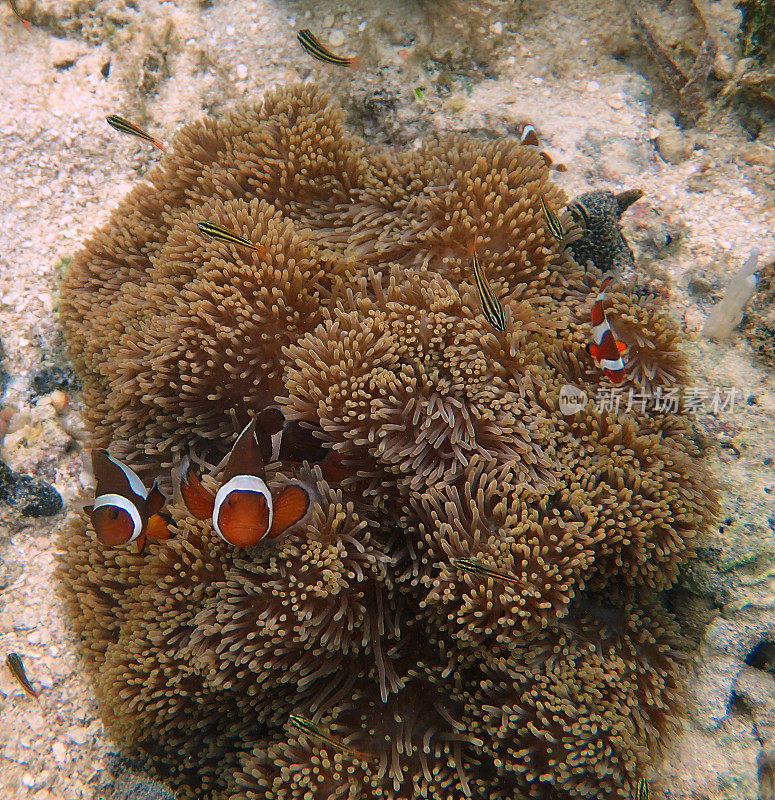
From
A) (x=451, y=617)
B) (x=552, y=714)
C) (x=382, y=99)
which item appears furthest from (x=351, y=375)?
(x=382, y=99)

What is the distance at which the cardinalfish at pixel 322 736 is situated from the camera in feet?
6.86

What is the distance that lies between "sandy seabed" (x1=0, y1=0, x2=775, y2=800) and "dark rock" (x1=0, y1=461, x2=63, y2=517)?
Answer: 0.18 ft

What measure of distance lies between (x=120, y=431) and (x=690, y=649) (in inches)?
111

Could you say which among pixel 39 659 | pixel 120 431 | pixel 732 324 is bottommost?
pixel 39 659

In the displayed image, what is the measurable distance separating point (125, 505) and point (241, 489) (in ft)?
1.99

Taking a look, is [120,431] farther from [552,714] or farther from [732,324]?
[732,324]

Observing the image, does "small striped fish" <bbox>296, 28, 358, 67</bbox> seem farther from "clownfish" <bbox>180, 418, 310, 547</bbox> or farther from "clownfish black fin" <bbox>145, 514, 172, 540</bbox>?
"clownfish black fin" <bbox>145, 514, 172, 540</bbox>

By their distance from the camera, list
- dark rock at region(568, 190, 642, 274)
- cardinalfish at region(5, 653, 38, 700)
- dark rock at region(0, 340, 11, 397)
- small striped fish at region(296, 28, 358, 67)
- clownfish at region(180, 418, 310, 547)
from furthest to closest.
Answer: small striped fish at region(296, 28, 358, 67) → dark rock at region(0, 340, 11, 397) → dark rock at region(568, 190, 642, 274) → cardinalfish at region(5, 653, 38, 700) → clownfish at region(180, 418, 310, 547)

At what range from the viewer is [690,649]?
242cm

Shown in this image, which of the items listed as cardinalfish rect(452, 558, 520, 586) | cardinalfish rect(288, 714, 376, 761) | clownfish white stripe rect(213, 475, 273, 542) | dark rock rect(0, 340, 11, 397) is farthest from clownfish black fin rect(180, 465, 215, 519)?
dark rock rect(0, 340, 11, 397)

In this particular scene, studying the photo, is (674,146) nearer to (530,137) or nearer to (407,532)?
(530,137)

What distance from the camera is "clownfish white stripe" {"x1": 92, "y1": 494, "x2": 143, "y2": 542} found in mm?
2205

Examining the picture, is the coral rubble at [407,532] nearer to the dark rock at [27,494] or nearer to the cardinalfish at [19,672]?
the cardinalfish at [19,672]

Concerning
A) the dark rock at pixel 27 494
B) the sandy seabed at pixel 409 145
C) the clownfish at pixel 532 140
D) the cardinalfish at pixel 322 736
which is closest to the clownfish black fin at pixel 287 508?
the cardinalfish at pixel 322 736
